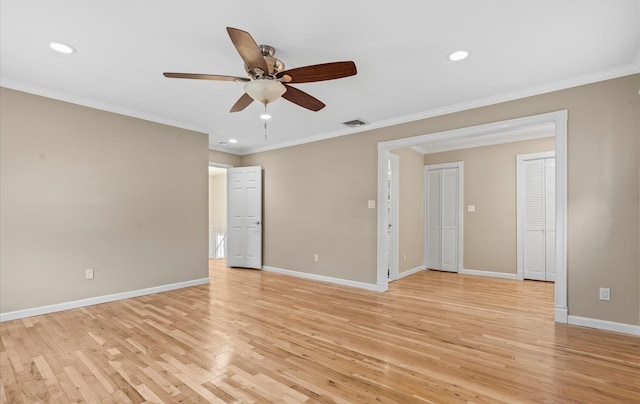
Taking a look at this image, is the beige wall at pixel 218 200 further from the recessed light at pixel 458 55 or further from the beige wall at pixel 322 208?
the recessed light at pixel 458 55

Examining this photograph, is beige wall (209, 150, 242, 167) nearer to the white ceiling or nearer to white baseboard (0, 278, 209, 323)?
the white ceiling

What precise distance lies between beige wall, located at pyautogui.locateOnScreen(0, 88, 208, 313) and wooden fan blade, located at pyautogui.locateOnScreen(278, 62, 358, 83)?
306 cm

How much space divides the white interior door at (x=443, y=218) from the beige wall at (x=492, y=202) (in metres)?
0.19

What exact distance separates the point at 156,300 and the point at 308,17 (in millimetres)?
3896

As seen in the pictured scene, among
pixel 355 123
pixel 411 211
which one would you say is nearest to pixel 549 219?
pixel 411 211

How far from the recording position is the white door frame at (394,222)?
546 centimetres

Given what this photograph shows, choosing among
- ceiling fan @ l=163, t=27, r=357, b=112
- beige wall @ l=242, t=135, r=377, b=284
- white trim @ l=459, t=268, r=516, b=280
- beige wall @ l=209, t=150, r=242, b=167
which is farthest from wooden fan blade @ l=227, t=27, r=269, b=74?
white trim @ l=459, t=268, r=516, b=280

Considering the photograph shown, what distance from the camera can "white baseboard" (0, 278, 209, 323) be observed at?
3.39 metres

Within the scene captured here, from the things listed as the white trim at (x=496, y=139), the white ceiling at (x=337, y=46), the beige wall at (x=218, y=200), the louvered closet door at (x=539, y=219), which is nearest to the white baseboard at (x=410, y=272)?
the louvered closet door at (x=539, y=219)

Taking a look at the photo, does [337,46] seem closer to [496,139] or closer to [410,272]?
[496,139]

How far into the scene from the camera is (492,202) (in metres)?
5.89

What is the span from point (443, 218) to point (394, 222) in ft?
4.97

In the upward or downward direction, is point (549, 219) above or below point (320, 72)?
below

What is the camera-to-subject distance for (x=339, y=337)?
296cm
